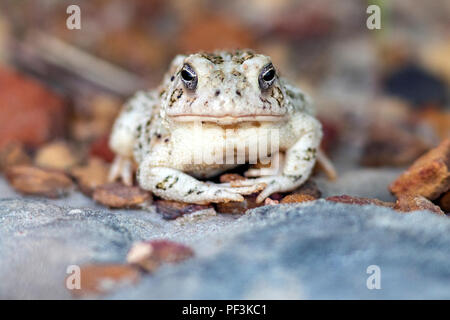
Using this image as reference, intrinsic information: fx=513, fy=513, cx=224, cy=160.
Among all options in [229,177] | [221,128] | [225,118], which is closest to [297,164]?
[229,177]

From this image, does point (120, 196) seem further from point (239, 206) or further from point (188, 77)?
point (188, 77)

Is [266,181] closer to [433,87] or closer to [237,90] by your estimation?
[237,90]

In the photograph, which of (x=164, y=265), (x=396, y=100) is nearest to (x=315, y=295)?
(x=164, y=265)

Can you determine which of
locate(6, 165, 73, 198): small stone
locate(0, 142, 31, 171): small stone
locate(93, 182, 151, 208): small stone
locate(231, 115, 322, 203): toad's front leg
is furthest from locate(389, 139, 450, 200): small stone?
locate(0, 142, 31, 171): small stone

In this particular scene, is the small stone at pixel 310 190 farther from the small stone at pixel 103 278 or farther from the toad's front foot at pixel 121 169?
the small stone at pixel 103 278

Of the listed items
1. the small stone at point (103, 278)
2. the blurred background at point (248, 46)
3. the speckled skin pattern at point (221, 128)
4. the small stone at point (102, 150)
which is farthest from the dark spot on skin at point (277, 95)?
the small stone at point (102, 150)

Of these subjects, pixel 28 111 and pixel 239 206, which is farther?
pixel 28 111
